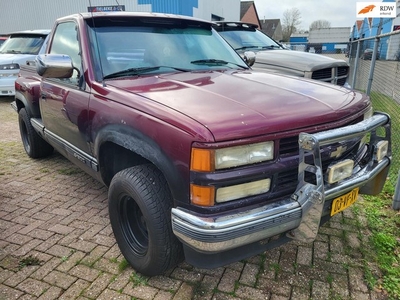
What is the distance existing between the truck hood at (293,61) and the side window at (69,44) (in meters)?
3.35

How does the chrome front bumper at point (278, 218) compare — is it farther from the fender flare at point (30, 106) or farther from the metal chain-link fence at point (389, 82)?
the fender flare at point (30, 106)

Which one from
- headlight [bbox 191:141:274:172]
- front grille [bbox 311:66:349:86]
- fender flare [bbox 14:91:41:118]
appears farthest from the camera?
front grille [bbox 311:66:349:86]

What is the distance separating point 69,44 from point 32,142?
199 cm

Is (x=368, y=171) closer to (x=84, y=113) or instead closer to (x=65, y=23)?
(x=84, y=113)

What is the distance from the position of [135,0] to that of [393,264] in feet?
73.0

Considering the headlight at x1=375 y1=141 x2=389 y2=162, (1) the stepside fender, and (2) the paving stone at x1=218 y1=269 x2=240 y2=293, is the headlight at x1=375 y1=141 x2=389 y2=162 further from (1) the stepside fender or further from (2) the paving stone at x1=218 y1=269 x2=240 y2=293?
(1) the stepside fender

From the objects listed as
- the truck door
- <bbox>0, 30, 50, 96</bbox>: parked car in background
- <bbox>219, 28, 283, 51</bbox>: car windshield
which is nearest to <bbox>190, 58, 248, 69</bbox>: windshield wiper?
the truck door

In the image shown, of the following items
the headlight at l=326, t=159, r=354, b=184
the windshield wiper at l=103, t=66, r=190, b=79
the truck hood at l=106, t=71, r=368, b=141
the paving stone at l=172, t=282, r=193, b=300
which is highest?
the windshield wiper at l=103, t=66, r=190, b=79

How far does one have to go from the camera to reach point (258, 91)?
7.71 ft

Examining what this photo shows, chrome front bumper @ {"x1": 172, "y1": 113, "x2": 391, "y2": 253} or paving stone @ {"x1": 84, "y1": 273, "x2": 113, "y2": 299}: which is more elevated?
chrome front bumper @ {"x1": 172, "y1": 113, "x2": 391, "y2": 253}

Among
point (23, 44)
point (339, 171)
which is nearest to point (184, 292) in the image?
point (339, 171)

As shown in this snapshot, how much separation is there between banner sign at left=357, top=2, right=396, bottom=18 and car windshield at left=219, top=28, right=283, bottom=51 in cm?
172

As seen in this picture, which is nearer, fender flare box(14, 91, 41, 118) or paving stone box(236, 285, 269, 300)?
paving stone box(236, 285, 269, 300)

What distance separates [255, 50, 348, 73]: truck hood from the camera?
5.41 meters
